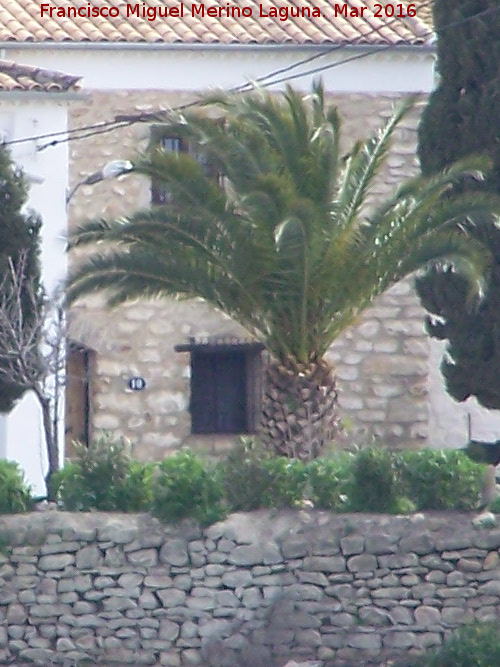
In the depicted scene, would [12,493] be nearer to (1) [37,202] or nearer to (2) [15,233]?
(2) [15,233]

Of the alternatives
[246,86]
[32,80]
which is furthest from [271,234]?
[246,86]

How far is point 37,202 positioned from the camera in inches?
615

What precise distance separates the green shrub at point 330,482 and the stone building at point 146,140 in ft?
17.3

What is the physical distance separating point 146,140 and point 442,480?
648cm

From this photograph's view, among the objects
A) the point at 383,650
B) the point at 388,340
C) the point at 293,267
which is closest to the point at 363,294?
the point at 293,267

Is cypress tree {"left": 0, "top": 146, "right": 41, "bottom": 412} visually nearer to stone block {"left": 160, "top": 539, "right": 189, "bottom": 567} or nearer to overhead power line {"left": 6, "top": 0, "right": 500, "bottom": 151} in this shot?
stone block {"left": 160, "top": 539, "right": 189, "bottom": 567}

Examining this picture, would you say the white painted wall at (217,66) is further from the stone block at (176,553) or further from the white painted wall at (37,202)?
the stone block at (176,553)

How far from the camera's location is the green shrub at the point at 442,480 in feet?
41.2

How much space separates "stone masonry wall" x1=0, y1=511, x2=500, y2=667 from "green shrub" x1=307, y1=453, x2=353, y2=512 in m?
0.17

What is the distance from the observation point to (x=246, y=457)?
12.8 meters

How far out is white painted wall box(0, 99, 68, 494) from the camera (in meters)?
15.3

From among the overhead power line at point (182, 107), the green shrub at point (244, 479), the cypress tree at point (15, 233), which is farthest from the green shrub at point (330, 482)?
the overhead power line at point (182, 107)

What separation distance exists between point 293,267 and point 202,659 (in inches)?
130

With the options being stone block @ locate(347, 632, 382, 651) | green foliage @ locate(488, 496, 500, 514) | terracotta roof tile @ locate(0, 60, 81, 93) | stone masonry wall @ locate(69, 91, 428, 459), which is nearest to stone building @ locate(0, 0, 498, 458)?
stone masonry wall @ locate(69, 91, 428, 459)
